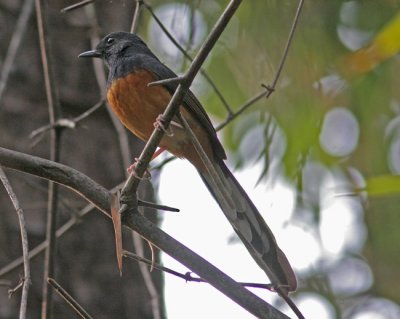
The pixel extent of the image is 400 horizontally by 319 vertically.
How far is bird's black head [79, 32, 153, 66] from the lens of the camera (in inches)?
141

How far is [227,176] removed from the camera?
3.20 meters

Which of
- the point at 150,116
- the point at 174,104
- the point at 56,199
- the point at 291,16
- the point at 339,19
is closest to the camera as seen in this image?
the point at 174,104

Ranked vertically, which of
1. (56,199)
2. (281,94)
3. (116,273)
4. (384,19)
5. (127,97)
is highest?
(384,19)

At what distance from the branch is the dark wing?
39.9 inches

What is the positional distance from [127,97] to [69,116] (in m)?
0.83

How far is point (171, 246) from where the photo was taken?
2.17m

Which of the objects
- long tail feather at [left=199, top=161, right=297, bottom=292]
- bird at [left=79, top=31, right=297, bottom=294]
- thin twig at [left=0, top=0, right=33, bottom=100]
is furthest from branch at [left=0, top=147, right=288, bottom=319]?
thin twig at [left=0, top=0, right=33, bottom=100]

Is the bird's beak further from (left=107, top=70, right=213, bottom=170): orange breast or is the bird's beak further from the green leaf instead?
the green leaf

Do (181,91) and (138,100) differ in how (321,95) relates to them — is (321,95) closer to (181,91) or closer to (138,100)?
(138,100)

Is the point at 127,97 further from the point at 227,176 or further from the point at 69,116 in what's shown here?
the point at 69,116

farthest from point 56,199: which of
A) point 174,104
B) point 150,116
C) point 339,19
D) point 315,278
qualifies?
point 315,278

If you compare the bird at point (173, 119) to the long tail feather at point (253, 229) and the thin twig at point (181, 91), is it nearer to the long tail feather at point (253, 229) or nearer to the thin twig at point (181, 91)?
the long tail feather at point (253, 229)

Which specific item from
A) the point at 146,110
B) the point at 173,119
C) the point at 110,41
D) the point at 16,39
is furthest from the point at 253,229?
the point at 16,39

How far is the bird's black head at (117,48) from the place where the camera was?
3582 mm
